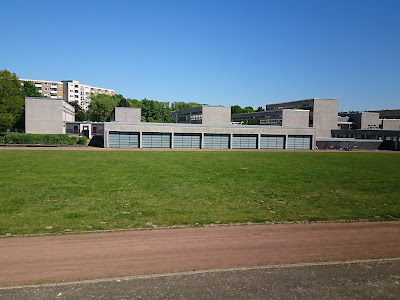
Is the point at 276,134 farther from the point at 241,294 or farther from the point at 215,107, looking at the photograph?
the point at 241,294

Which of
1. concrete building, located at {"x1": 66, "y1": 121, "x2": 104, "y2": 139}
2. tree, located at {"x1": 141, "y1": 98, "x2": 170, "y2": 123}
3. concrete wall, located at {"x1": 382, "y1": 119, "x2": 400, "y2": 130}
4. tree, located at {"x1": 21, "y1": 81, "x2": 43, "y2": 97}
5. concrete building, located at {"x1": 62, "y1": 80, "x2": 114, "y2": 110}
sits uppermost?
concrete building, located at {"x1": 62, "y1": 80, "x2": 114, "y2": 110}

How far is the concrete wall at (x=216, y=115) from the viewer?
7706cm

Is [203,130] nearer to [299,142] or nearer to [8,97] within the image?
[299,142]

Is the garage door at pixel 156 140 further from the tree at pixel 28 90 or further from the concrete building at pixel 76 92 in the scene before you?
the concrete building at pixel 76 92

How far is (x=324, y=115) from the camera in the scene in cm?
8062

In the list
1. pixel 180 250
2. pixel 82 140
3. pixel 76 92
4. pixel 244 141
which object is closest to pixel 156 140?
pixel 82 140

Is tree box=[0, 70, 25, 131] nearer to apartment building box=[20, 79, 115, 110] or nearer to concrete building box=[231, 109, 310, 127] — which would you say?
concrete building box=[231, 109, 310, 127]

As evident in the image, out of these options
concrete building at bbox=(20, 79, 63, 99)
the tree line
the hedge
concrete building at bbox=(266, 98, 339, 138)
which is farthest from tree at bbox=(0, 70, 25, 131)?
concrete building at bbox=(20, 79, 63, 99)

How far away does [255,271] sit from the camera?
9.98 m

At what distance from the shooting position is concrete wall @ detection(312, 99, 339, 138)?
80125mm

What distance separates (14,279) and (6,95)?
67.9m

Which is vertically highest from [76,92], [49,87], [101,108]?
[49,87]

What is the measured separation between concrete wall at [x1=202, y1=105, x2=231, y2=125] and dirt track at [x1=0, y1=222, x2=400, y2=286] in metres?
63.7

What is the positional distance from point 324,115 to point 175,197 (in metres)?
70.5
